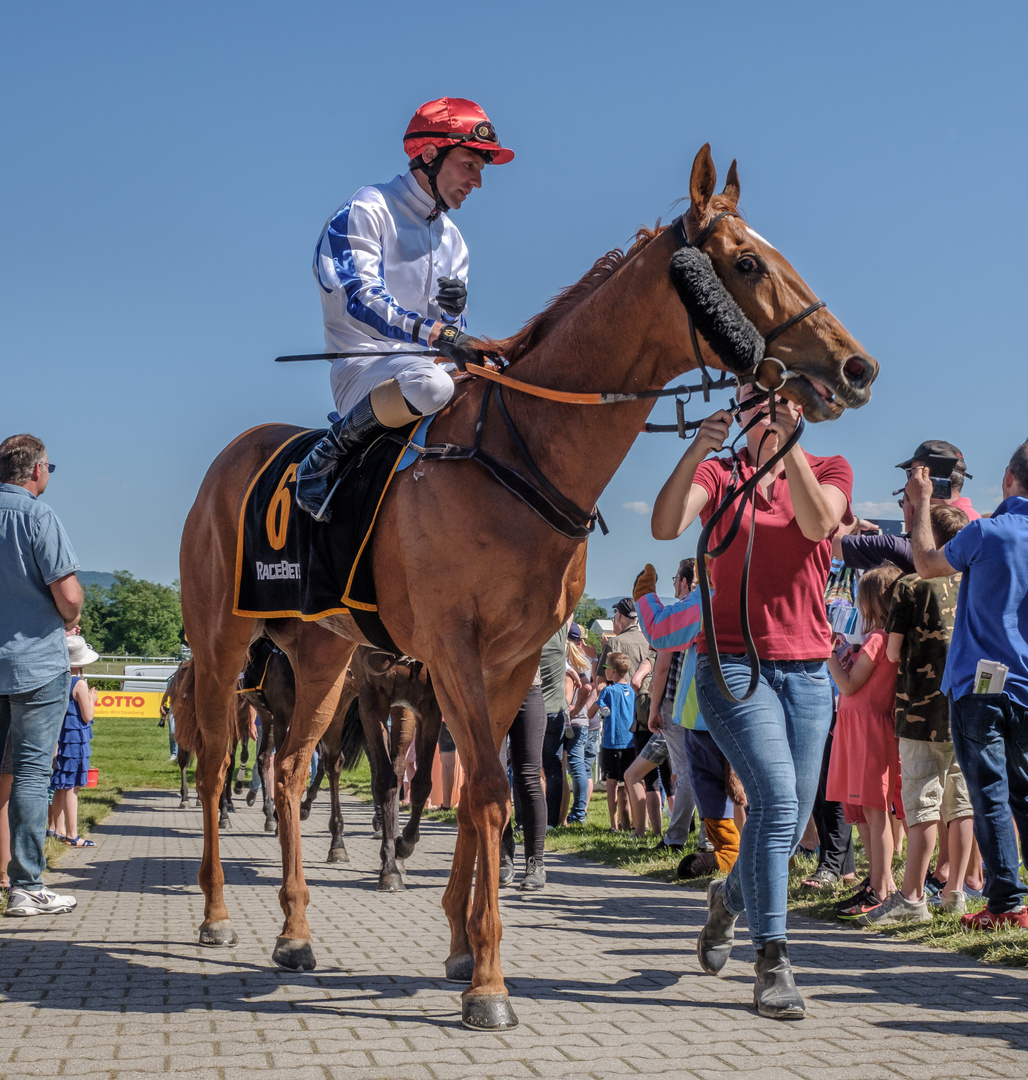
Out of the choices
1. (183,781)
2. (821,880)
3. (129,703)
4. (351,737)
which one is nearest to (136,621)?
(129,703)

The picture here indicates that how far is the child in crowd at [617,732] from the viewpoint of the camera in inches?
490

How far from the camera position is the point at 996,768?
5129 millimetres

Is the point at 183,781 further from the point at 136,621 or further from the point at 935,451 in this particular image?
the point at 136,621

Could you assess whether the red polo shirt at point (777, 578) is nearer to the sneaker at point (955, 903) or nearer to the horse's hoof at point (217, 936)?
the sneaker at point (955, 903)

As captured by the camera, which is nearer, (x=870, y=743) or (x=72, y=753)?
(x=870, y=743)

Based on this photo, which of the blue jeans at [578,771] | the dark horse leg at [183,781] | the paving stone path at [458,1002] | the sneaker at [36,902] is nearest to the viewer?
the paving stone path at [458,1002]

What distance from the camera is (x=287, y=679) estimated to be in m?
10.1

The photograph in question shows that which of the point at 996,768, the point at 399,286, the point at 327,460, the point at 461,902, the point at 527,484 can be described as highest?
the point at 399,286

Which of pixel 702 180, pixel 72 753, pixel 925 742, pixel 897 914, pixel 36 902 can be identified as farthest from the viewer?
pixel 72 753

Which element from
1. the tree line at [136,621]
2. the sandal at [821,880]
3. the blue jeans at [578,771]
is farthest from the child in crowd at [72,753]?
the tree line at [136,621]

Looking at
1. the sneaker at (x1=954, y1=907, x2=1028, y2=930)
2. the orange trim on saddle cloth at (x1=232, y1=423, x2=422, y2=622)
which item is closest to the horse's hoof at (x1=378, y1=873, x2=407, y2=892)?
the orange trim on saddle cloth at (x1=232, y1=423, x2=422, y2=622)

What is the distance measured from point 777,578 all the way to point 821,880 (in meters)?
3.93

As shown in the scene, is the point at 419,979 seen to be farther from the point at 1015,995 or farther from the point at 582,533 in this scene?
the point at 1015,995

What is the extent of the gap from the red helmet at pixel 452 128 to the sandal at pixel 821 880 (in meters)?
5.25
